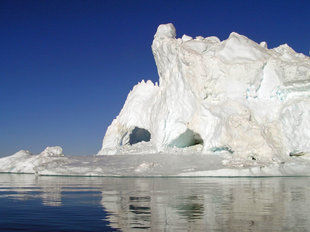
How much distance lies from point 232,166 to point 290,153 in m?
7.55

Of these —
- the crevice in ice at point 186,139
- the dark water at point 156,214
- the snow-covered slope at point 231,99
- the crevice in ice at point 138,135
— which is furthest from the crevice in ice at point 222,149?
the dark water at point 156,214

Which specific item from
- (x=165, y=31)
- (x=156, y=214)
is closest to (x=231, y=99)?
(x=165, y=31)

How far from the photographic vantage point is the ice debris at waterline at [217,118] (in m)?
34.2

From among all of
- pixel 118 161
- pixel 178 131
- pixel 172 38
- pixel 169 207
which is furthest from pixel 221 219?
pixel 172 38

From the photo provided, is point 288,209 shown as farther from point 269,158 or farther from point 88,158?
point 88,158

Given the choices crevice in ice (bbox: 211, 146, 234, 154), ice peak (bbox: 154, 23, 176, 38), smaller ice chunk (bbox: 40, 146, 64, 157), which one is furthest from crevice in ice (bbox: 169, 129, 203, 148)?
smaller ice chunk (bbox: 40, 146, 64, 157)

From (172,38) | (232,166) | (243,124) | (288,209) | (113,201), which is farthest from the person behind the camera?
(172,38)

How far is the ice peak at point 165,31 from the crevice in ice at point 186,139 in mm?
12863

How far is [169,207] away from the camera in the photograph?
12.1 m

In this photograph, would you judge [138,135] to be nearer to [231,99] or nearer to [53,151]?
[53,151]

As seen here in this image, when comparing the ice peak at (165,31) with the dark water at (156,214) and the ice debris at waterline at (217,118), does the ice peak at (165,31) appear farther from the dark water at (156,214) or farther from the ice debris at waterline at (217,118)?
the dark water at (156,214)

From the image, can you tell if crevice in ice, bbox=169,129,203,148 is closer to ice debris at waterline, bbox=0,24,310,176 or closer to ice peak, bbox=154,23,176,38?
ice debris at waterline, bbox=0,24,310,176

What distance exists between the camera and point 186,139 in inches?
1671

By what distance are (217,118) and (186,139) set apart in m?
5.66
